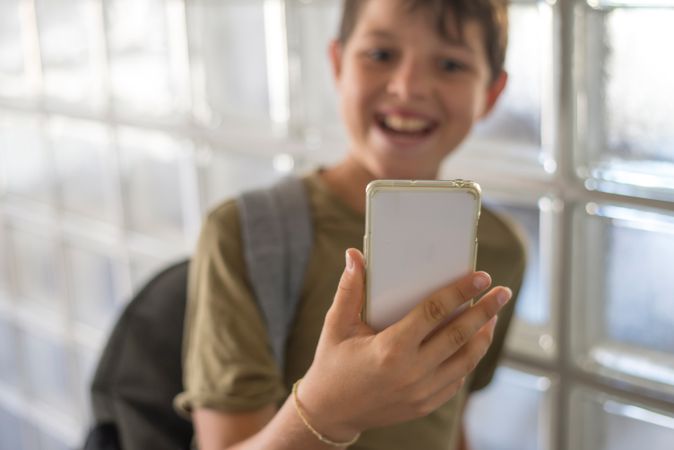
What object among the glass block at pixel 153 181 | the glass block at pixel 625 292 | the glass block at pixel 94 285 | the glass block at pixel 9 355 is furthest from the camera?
the glass block at pixel 9 355

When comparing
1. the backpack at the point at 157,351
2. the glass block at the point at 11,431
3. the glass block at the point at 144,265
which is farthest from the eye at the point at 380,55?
the glass block at the point at 11,431

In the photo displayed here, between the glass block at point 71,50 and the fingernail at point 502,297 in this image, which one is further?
the glass block at point 71,50

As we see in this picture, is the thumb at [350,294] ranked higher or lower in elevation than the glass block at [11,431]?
higher

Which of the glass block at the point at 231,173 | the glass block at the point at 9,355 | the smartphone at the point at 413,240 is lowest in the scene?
the glass block at the point at 9,355

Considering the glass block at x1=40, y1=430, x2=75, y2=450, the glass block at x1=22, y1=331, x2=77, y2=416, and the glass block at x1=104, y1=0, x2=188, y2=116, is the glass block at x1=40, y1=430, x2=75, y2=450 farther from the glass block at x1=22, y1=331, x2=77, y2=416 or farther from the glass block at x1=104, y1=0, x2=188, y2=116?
the glass block at x1=104, y1=0, x2=188, y2=116

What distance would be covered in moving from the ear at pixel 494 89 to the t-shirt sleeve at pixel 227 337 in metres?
0.18

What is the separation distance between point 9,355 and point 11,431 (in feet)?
0.49

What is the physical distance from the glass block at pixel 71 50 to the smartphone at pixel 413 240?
0.83m

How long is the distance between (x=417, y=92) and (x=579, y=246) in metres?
0.24

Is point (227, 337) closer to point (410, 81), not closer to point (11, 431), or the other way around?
point (410, 81)

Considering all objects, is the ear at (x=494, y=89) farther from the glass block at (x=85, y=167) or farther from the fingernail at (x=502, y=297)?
the glass block at (x=85, y=167)

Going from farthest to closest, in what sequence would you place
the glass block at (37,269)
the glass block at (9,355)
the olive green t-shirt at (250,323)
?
the glass block at (9,355) < the glass block at (37,269) < the olive green t-shirt at (250,323)

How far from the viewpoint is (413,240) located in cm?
38

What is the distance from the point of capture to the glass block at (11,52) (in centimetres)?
128
